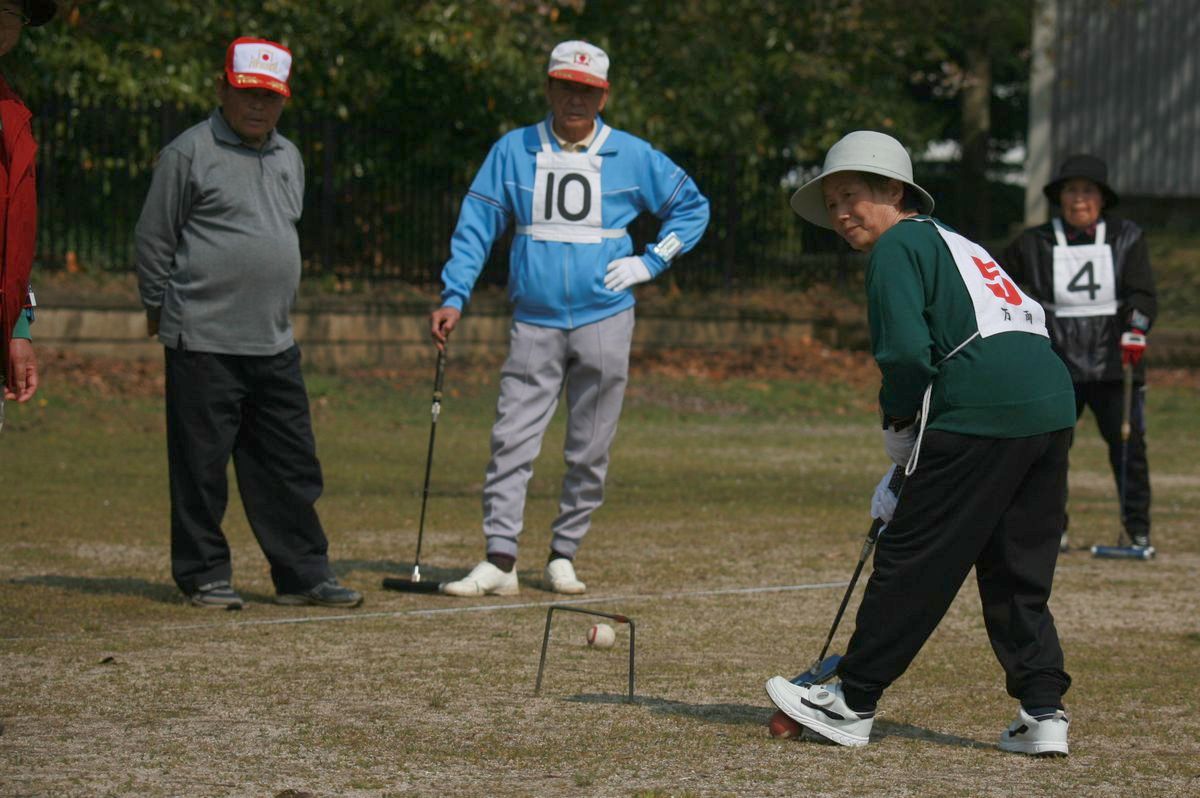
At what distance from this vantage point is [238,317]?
24.2 feet

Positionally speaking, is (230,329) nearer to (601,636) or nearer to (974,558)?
(601,636)

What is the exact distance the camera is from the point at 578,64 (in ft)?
25.5

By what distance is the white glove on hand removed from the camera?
507cm

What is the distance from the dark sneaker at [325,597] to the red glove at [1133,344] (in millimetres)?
4189

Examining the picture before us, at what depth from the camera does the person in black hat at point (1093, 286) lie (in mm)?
9430

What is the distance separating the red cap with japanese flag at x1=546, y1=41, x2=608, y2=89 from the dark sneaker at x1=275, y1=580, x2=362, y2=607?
2287 mm

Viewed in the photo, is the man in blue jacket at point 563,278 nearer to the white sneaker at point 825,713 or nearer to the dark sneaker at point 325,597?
the dark sneaker at point 325,597

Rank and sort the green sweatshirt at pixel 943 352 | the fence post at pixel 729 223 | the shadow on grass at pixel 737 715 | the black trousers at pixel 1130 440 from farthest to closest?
the fence post at pixel 729 223
the black trousers at pixel 1130 440
the shadow on grass at pixel 737 715
the green sweatshirt at pixel 943 352

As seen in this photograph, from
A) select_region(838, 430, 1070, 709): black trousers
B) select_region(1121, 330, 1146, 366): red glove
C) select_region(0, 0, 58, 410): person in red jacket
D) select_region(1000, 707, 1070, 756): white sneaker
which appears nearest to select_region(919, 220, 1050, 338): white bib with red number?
select_region(838, 430, 1070, 709): black trousers

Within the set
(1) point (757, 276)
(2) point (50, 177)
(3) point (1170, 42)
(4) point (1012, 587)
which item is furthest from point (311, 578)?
(3) point (1170, 42)

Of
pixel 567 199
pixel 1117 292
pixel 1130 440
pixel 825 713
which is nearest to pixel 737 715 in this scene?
pixel 825 713

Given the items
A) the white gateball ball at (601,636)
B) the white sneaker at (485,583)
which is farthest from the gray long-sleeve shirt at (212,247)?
the white gateball ball at (601,636)

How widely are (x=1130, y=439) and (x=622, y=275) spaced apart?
11.1ft

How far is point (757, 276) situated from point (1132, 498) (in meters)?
12.8
